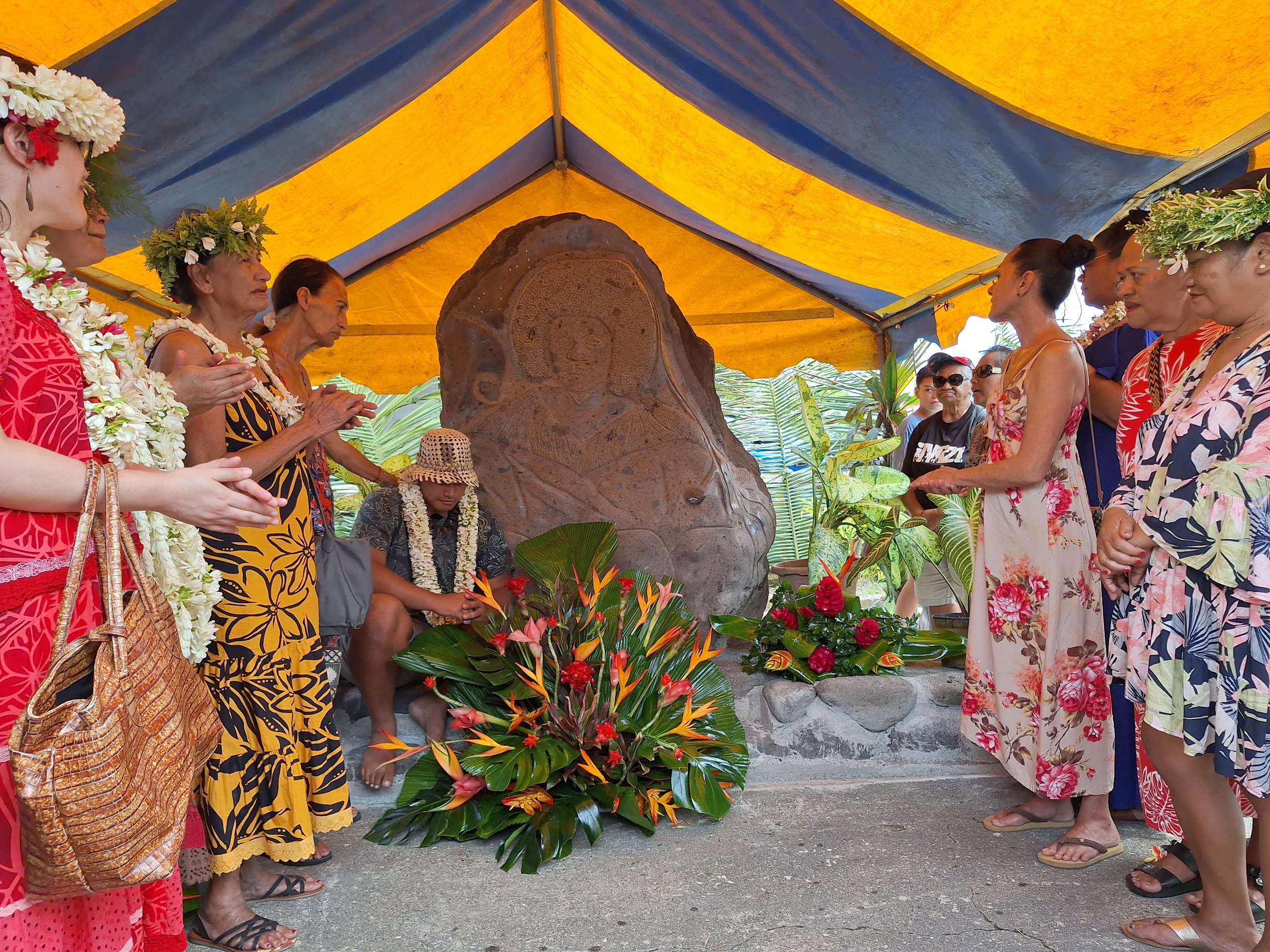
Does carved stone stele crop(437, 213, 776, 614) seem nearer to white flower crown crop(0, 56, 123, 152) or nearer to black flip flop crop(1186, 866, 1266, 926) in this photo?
black flip flop crop(1186, 866, 1266, 926)

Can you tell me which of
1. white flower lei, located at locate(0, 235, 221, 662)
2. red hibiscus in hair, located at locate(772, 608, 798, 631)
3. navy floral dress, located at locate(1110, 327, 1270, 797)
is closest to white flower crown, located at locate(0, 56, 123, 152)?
white flower lei, located at locate(0, 235, 221, 662)

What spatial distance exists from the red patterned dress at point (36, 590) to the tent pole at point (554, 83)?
390 cm

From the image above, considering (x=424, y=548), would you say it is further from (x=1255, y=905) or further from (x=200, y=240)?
(x=1255, y=905)

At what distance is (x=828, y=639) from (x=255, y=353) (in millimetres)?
2305

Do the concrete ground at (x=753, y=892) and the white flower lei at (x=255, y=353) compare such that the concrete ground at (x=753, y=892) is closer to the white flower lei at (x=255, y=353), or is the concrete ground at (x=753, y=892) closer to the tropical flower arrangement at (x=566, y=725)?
the tropical flower arrangement at (x=566, y=725)

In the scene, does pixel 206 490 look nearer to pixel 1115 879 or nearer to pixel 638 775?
pixel 638 775

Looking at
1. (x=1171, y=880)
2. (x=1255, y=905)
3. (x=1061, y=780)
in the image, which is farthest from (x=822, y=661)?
(x=1255, y=905)

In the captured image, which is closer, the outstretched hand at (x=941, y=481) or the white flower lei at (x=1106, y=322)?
the outstretched hand at (x=941, y=481)

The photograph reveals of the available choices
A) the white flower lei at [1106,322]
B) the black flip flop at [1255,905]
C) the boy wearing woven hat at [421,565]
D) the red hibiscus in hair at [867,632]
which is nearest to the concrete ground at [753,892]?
the black flip flop at [1255,905]

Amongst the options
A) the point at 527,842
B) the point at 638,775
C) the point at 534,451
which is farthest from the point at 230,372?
the point at 534,451

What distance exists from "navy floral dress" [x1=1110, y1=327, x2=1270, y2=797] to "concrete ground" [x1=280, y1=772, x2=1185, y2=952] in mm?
652

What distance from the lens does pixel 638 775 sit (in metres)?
3.02

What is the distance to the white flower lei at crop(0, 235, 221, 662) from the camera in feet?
4.84

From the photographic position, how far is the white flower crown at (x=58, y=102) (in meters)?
1.37
